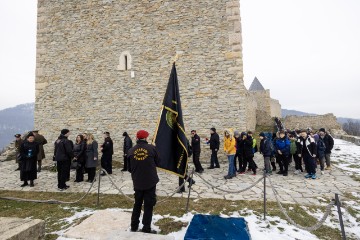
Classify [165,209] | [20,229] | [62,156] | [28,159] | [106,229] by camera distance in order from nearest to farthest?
1. [20,229]
2. [106,229]
3. [165,209]
4. [62,156]
5. [28,159]

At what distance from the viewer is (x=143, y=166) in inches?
156

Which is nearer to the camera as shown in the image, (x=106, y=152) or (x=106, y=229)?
(x=106, y=229)

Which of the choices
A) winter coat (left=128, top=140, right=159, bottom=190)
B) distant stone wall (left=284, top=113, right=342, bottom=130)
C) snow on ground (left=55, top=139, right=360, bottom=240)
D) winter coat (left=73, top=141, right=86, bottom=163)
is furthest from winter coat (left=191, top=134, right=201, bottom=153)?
distant stone wall (left=284, top=113, right=342, bottom=130)

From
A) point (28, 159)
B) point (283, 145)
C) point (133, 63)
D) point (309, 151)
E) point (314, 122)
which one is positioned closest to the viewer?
point (28, 159)

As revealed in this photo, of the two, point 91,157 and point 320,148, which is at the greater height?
point 320,148

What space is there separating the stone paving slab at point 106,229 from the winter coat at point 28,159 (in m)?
3.88

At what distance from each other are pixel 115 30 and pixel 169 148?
27.9 ft

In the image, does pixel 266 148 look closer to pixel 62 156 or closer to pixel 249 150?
pixel 249 150

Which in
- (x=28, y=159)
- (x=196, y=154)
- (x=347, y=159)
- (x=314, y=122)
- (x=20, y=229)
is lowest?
(x=347, y=159)

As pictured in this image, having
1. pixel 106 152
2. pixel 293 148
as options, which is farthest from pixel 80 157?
pixel 293 148

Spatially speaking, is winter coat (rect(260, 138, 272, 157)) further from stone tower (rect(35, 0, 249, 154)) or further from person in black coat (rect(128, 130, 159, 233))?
person in black coat (rect(128, 130, 159, 233))

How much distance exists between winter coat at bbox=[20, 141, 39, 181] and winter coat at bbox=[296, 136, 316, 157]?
889 centimetres

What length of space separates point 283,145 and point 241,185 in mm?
2254

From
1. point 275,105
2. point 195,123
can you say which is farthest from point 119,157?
point 275,105
